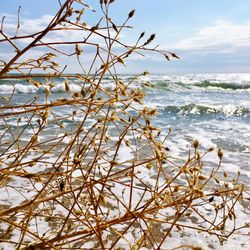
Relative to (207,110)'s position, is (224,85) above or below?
below

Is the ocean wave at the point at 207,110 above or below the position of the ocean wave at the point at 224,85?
above

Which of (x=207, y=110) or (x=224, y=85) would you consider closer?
(x=207, y=110)

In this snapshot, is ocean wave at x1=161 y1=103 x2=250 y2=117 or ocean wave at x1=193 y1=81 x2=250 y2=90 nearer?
ocean wave at x1=161 y1=103 x2=250 y2=117

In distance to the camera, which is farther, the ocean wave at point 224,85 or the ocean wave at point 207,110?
the ocean wave at point 224,85

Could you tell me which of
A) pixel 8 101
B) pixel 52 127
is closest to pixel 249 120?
pixel 52 127

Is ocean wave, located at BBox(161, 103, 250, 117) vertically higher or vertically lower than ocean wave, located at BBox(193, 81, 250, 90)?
higher

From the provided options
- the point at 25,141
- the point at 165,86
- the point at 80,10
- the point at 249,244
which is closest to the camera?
the point at 80,10

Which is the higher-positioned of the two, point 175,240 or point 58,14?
point 58,14

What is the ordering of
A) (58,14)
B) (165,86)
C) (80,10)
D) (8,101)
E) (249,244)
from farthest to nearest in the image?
(165,86), (249,244), (8,101), (80,10), (58,14)

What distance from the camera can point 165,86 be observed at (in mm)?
22828

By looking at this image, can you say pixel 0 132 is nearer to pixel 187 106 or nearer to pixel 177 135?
pixel 177 135

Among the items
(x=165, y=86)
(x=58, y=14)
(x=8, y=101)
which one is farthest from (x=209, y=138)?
(x=165, y=86)

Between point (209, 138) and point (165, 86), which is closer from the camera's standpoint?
point (209, 138)

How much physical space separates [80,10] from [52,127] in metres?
5.46
